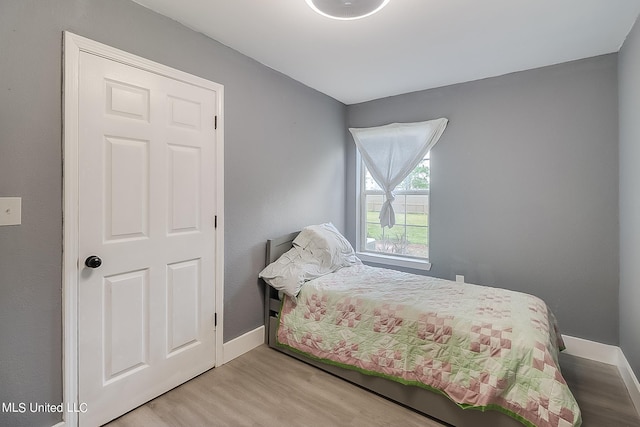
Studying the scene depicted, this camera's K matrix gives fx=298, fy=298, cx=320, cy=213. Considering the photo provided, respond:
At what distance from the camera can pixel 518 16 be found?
6.24ft

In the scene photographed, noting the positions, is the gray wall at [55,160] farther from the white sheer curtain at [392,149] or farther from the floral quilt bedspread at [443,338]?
the white sheer curtain at [392,149]

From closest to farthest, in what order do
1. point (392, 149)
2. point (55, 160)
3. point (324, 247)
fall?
point (55, 160) → point (324, 247) → point (392, 149)

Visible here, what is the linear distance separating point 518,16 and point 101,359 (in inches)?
128

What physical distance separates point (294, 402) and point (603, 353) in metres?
2.52

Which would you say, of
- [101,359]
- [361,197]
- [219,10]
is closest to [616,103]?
[361,197]

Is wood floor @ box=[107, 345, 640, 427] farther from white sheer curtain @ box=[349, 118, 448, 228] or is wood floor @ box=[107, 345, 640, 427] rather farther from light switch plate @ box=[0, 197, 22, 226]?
white sheer curtain @ box=[349, 118, 448, 228]

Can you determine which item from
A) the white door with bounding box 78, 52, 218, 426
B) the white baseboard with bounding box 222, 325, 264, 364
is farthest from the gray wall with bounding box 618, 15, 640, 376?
the white door with bounding box 78, 52, 218, 426

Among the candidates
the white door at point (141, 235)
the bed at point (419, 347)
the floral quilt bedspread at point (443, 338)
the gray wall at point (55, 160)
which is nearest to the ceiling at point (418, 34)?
the gray wall at point (55, 160)

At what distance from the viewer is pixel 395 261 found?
348cm

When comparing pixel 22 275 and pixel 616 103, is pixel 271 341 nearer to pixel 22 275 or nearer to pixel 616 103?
pixel 22 275

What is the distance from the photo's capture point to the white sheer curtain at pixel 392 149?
322 centimetres

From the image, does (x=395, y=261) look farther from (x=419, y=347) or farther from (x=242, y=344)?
(x=242, y=344)

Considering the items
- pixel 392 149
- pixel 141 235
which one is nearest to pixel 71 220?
pixel 141 235

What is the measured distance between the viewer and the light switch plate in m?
1.37
